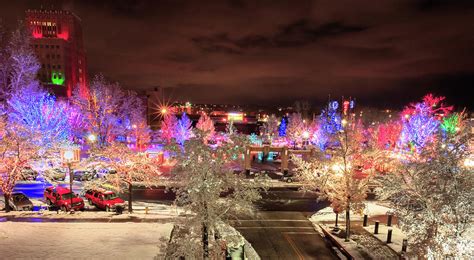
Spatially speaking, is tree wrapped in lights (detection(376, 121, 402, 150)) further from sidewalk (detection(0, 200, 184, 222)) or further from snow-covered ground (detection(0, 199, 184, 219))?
sidewalk (detection(0, 200, 184, 222))

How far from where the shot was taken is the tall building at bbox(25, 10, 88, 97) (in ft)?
304

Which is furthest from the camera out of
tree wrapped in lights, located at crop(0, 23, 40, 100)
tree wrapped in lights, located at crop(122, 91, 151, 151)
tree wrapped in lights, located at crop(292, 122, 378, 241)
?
tree wrapped in lights, located at crop(122, 91, 151, 151)

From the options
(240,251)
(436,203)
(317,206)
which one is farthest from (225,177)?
(317,206)

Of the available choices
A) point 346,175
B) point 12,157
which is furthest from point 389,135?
point 12,157

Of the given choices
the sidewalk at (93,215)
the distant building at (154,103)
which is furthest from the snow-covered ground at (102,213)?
the distant building at (154,103)

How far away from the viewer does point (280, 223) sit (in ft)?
74.4

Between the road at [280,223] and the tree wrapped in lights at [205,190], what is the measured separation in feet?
3.49

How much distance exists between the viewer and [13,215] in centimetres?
2158

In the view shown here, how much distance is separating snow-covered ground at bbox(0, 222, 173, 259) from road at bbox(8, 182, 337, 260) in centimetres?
349

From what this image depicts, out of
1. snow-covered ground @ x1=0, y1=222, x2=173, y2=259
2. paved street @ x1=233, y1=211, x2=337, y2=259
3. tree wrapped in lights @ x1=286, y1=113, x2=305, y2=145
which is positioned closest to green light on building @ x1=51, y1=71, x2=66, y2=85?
tree wrapped in lights @ x1=286, y1=113, x2=305, y2=145

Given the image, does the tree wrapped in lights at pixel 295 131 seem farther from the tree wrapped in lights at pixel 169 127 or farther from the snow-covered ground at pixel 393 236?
the snow-covered ground at pixel 393 236

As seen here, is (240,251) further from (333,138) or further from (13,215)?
(13,215)

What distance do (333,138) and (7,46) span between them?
44.2 m

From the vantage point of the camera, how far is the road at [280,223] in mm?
18000
